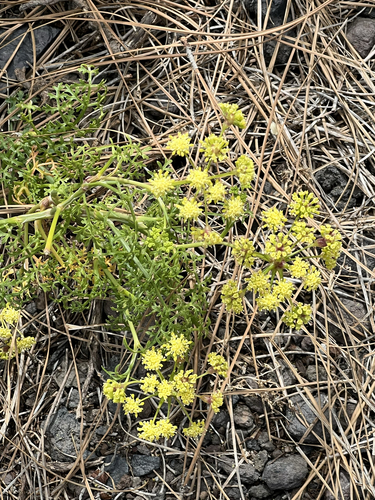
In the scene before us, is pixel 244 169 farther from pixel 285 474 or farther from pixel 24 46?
pixel 24 46

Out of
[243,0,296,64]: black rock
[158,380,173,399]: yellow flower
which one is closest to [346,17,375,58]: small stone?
[243,0,296,64]: black rock

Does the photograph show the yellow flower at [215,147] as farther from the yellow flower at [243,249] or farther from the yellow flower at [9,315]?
the yellow flower at [9,315]

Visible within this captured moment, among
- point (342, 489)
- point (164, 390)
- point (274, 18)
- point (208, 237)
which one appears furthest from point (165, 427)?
point (274, 18)

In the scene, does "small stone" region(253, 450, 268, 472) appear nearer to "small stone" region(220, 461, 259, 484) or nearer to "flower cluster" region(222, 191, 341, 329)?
"small stone" region(220, 461, 259, 484)

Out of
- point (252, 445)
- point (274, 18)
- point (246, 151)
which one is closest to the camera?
point (252, 445)

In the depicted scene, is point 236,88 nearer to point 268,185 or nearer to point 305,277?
point 268,185

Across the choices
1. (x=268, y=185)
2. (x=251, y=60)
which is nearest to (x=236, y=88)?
(x=251, y=60)
